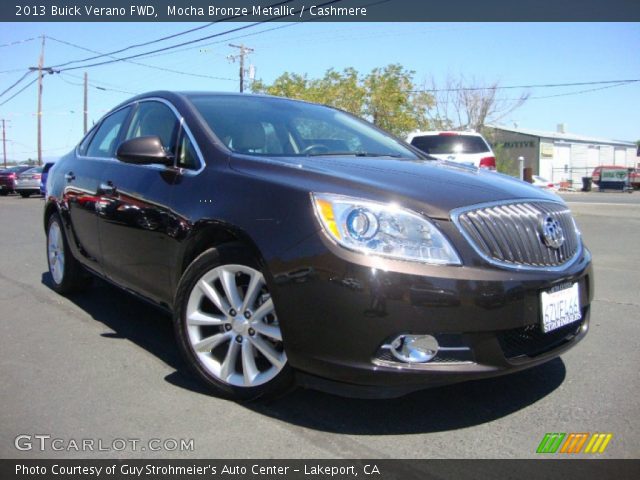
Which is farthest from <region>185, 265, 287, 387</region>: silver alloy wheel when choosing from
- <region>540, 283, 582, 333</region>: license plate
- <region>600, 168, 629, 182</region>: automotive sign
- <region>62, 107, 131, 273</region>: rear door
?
<region>600, 168, 629, 182</region>: automotive sign

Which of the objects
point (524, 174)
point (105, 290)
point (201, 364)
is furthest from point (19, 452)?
point (524, 174)

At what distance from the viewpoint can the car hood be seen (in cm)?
262

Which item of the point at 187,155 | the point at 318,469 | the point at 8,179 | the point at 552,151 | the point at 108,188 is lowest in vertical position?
the point at 318,469

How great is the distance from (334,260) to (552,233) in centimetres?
114

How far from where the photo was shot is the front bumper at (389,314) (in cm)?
240

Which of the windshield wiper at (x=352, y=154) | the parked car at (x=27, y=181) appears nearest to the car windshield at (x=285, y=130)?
the windshield wiper at (x=352, y=154)

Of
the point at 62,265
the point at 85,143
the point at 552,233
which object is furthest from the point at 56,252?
the point at 552,233

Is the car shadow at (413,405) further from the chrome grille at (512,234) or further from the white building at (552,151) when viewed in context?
the white building at (552,151)

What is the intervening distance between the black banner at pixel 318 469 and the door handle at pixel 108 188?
6.56 feet

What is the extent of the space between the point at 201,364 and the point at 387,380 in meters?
1.06

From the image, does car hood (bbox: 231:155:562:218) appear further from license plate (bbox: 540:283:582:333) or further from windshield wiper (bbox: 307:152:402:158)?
license plate (bbox: 540:283:582:333)

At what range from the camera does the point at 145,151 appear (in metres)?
3.34

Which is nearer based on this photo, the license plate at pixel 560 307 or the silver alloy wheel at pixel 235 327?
the license plate at pixel 560 307

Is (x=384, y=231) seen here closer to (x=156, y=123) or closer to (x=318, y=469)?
(x=318, y=469)
